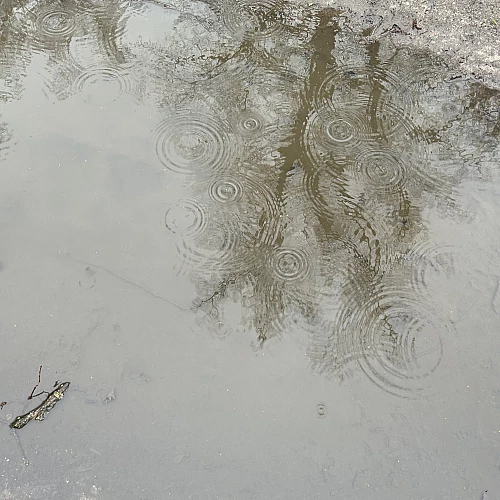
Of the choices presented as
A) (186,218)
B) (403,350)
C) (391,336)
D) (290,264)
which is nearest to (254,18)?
(186,218)

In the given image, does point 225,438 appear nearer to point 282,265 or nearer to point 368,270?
point 282,265

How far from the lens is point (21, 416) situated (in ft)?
12.1

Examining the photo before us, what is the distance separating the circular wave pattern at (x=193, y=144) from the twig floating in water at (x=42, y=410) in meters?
2.17

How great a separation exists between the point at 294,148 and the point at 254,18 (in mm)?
1984

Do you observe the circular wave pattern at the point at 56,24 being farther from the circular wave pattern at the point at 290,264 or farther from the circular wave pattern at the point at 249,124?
the circular wave pattern at the point at 290,264

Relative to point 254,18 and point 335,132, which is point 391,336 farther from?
point 254,18

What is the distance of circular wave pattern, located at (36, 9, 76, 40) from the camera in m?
5.66

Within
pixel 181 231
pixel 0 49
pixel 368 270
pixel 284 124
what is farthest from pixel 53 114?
pixel 368 270

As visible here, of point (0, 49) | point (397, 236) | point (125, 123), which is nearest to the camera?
point (397, 236)

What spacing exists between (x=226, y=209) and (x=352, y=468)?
234cm

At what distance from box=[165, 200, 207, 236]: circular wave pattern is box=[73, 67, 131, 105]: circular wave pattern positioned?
153cm

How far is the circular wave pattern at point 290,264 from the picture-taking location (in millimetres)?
4180

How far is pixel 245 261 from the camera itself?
425 cm

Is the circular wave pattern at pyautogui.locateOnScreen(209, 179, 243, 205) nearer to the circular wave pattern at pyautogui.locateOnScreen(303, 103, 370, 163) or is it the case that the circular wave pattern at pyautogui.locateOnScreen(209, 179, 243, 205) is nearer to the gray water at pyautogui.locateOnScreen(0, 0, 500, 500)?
the gray water at pyautogui.locateOnScreen(0, 0, 500, 500)
